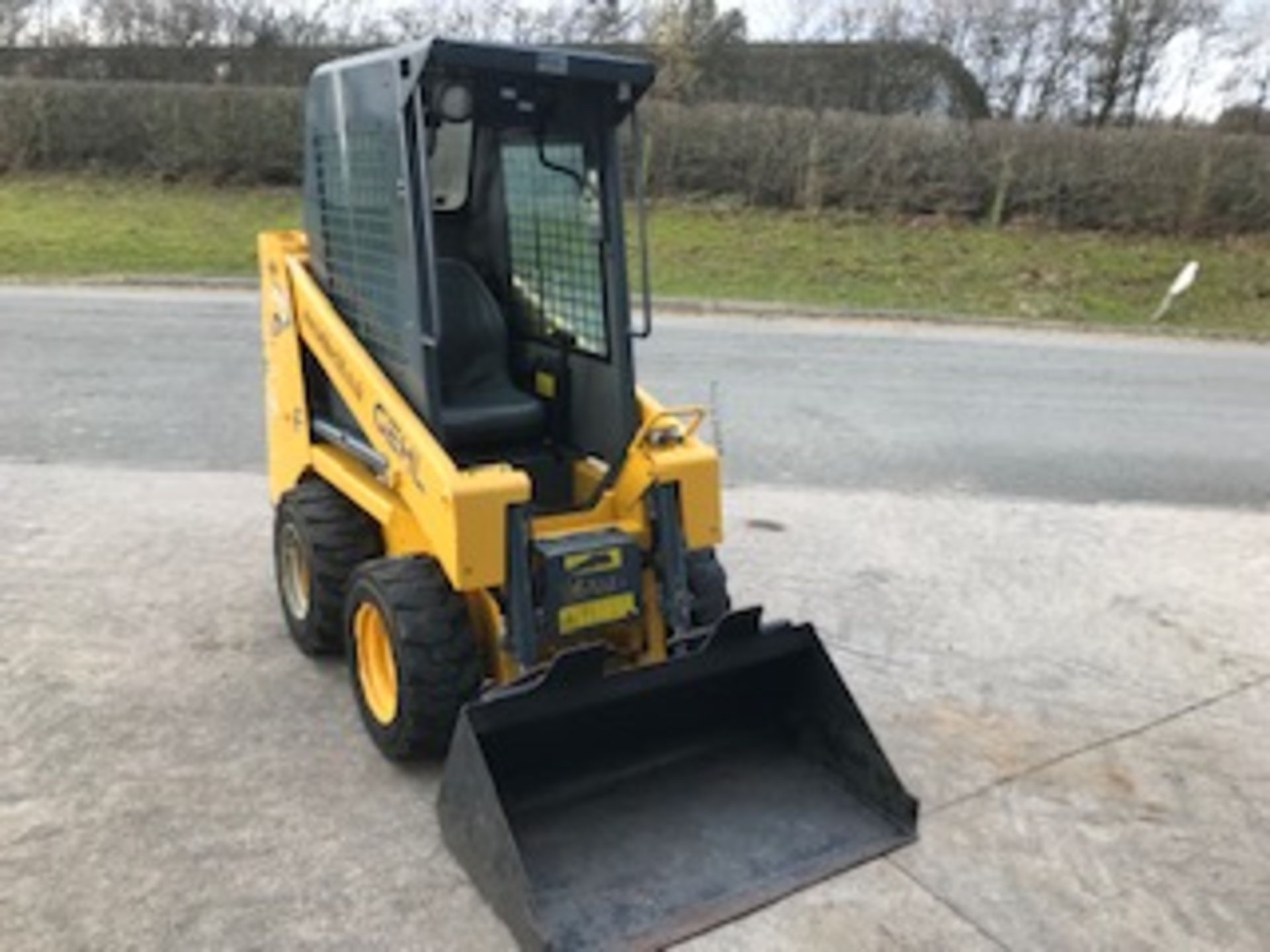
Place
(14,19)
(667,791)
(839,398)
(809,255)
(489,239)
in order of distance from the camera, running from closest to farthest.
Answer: (667,791), (489,239), (839,398), (809,255), (14,19)

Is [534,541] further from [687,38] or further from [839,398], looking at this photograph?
[687,38]

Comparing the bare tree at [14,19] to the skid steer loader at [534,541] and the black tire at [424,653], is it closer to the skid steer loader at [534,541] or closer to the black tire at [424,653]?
the skid steer loader at [534,541]

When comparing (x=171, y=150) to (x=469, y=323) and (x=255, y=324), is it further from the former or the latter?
(x=469, y=323)

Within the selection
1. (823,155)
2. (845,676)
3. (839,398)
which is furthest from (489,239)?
(823,155)

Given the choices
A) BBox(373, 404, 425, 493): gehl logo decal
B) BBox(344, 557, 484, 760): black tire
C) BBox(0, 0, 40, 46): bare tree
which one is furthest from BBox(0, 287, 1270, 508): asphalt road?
BBox(0, 0, 40, 46): bare tree

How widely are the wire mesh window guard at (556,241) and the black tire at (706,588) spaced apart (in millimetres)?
771

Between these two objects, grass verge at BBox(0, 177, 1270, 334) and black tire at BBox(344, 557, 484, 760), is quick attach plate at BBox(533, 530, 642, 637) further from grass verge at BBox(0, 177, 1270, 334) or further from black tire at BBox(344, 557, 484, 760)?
grass verge at BBox(0, 177, 1270, 334)

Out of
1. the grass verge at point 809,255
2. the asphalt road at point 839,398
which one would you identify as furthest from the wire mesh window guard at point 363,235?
the grass verge at point 809,255

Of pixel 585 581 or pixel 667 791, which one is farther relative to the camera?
pixel 585 581

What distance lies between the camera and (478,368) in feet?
14.0

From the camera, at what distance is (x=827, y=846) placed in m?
3.26

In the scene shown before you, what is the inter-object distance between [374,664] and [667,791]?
1055 millimetres

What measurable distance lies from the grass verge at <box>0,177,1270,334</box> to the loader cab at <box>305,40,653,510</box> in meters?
10.3

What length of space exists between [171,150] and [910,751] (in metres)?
17.3
